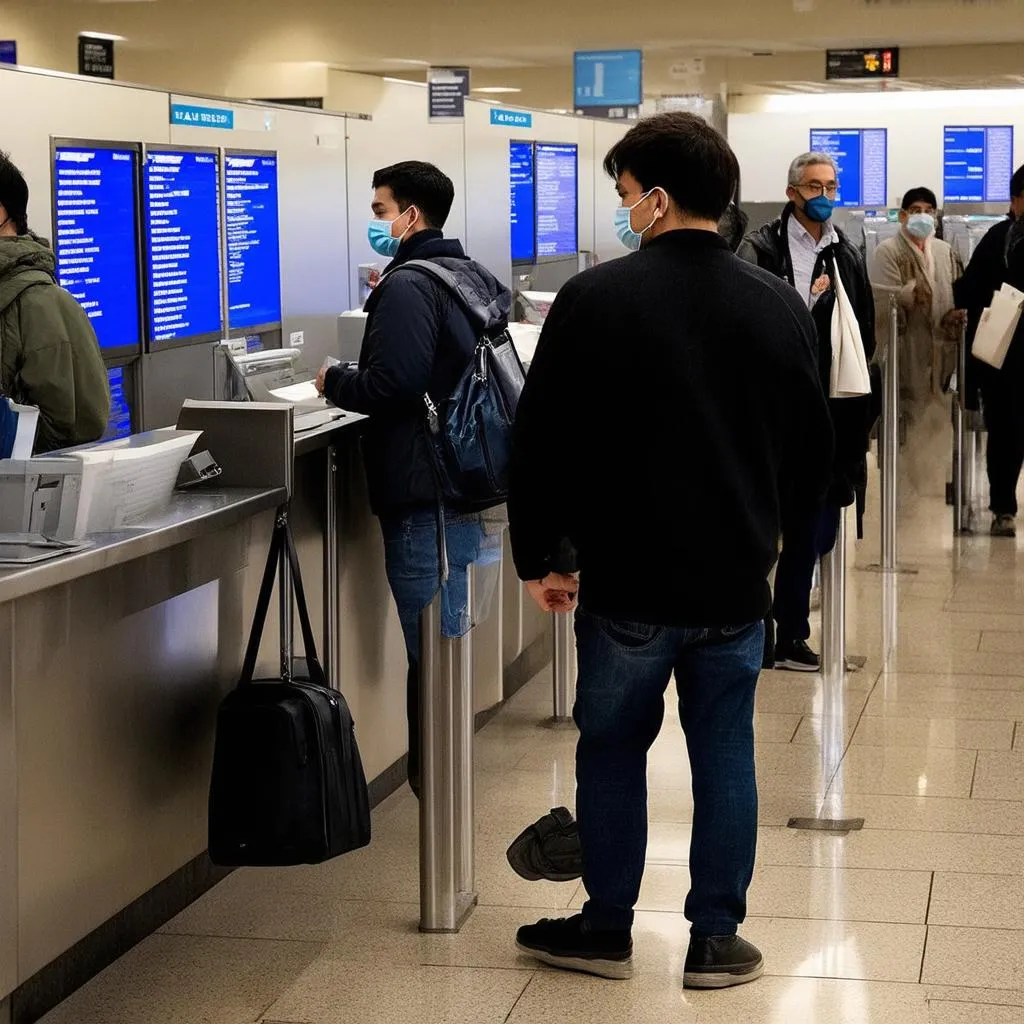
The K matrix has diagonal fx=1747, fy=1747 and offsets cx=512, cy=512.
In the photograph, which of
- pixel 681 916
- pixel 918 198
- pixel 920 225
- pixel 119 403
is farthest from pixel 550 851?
pixel 918 198

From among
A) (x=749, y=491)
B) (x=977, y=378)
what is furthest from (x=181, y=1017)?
(x=977, y=378)

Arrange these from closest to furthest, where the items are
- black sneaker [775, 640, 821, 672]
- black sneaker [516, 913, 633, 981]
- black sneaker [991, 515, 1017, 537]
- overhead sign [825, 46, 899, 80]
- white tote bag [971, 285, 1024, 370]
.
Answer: black sneaker [516, 913, 633, 981] < black sneaker [775, 640, 821, 672] < white tote bag [971, 285, 1024, 370] < black sneaker [991, 515, 1017, 537] < overhead sign [825, 46, 899, 80]

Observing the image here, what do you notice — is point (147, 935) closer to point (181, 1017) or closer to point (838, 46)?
point (181, 1017)

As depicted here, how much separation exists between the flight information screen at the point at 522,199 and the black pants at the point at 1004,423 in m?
2.34

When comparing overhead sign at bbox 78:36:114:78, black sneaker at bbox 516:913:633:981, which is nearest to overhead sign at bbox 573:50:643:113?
overhead sign at bbox 78:36:114:78

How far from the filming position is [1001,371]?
8531 millimetres

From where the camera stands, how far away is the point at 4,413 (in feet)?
9.98

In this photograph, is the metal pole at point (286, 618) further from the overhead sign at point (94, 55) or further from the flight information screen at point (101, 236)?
the overhead sign at point (94, 55)

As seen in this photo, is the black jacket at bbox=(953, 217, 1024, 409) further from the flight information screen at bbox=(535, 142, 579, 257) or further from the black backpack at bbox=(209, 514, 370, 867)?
the black backpack at bbox=(209, 514, 370, 867)

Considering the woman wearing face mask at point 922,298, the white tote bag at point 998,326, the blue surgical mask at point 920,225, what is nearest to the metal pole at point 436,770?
the white tote bag at point 998,326

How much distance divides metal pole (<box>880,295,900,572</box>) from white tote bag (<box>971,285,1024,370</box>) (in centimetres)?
55

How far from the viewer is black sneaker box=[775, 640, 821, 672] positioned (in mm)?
5953

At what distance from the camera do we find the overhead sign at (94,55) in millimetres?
15453

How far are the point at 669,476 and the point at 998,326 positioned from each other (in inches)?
218
